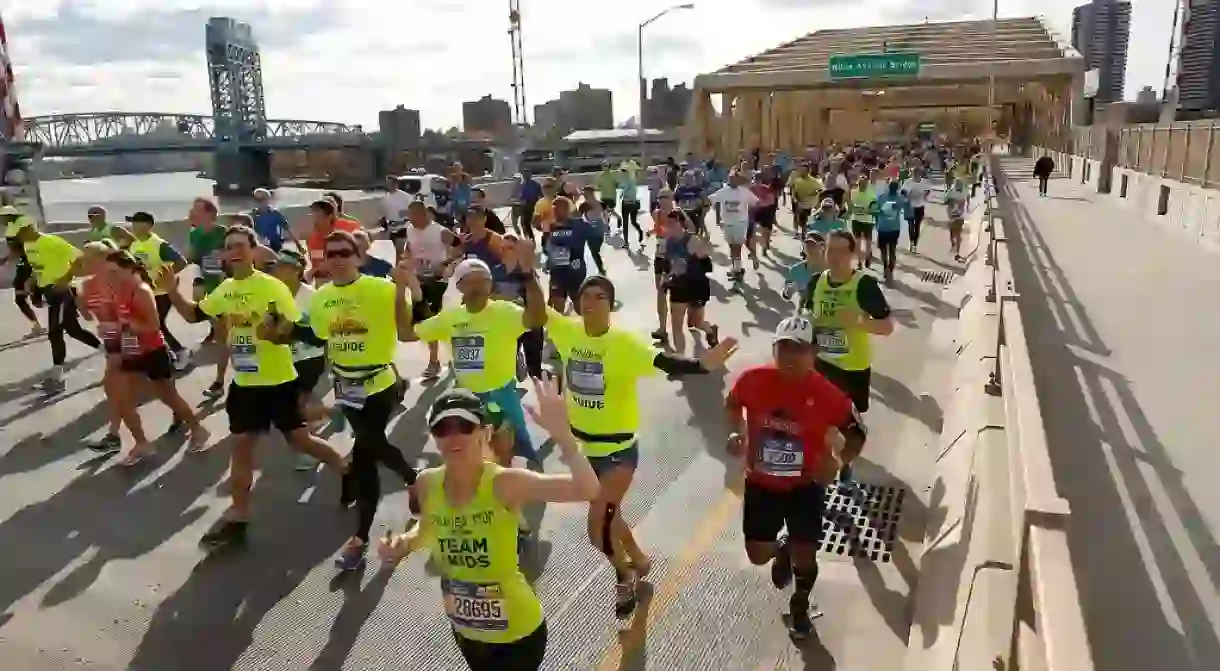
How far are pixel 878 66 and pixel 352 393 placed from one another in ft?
170

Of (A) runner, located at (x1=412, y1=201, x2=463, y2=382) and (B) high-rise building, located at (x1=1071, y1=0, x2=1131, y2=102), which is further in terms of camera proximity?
(B) high-rise building, located at (x1=1071, y1=0, x2=1131, y2=102)

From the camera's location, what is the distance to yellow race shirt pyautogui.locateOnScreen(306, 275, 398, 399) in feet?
18.1

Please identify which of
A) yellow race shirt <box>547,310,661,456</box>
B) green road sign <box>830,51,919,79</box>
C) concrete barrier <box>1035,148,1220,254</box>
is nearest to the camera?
yellow race shirt <box>547,310,661,456</box>

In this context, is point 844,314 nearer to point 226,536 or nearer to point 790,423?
point 790,423

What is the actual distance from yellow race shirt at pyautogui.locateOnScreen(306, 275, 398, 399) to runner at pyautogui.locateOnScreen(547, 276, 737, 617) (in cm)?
126

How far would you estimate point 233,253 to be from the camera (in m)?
5.90

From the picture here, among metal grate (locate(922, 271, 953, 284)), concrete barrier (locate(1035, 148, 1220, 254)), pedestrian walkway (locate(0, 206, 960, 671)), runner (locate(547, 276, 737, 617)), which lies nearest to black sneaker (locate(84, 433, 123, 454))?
pedestrian walkway (locate(0, 206, 960, 671))

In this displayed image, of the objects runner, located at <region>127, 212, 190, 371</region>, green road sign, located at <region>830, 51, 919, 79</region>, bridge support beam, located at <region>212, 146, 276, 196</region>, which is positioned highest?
green road sign, located at <region>830, 51, 919, 79</region>

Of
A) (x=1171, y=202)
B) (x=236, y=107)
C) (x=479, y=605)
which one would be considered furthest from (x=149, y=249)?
(x=236, y=107)

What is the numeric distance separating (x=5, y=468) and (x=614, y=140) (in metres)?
94.4

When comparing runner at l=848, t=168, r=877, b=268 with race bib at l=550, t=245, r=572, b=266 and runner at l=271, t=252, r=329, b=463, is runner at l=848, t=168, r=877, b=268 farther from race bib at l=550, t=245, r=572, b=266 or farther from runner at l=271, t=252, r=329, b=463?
runner at l=271, t=252, r=329, b=463

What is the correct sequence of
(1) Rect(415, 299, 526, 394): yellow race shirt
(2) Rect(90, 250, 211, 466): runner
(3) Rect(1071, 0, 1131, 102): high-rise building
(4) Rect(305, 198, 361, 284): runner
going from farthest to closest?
(3) Rect(1071, 0, 1131, 102): high-rise building < (4) Rect(305, 198, 361, 284): runner < (2) Rect(90, 250, 211, 466): runner < (1) Rect(415, 299, 526, 394): yellow race shirt

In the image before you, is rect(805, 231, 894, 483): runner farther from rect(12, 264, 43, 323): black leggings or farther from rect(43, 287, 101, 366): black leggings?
rect(12, 264, 43, 323): black leggings

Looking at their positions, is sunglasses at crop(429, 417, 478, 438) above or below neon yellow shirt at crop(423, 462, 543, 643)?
above
